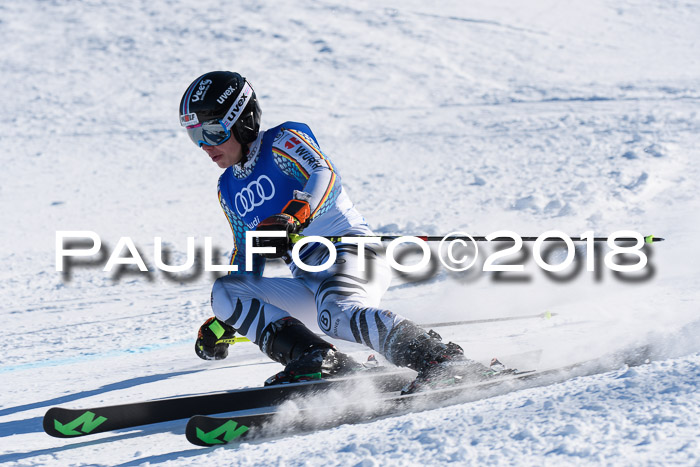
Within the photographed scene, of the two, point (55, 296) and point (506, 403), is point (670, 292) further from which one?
point (55, 296)

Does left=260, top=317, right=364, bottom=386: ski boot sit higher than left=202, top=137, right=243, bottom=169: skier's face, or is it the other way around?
left=202, top=137, right=243, bottom=169: skier's face

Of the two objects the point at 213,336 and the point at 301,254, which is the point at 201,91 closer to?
the point at 301,254

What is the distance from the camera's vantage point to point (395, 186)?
31.4 feet

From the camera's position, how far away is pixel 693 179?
8.63 metres

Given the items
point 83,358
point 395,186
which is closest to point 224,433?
point 83,358

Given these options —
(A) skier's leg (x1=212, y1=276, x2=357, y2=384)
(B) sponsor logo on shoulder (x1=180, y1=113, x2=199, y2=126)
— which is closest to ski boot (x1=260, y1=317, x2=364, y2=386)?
(A) skier's leg (x1=212, y1=276, x2=357, y2=384)

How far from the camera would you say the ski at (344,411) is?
2.49m

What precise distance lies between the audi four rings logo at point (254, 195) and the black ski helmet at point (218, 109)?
0.21 meters

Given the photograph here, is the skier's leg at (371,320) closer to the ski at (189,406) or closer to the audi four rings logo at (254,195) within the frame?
the ski at (189,406)

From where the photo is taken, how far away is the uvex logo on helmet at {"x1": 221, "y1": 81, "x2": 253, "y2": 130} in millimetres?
3574

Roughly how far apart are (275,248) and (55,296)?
3969 millimetres

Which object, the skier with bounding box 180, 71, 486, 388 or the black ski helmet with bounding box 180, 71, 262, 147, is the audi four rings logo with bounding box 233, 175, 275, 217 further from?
the black ski helmet with bounding box 180, 71, 262, 147

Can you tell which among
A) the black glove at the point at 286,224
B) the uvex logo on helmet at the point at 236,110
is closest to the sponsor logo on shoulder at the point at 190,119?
the uvex logo on helmet at the point at 236,110

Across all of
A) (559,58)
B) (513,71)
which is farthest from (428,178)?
(559,58)
